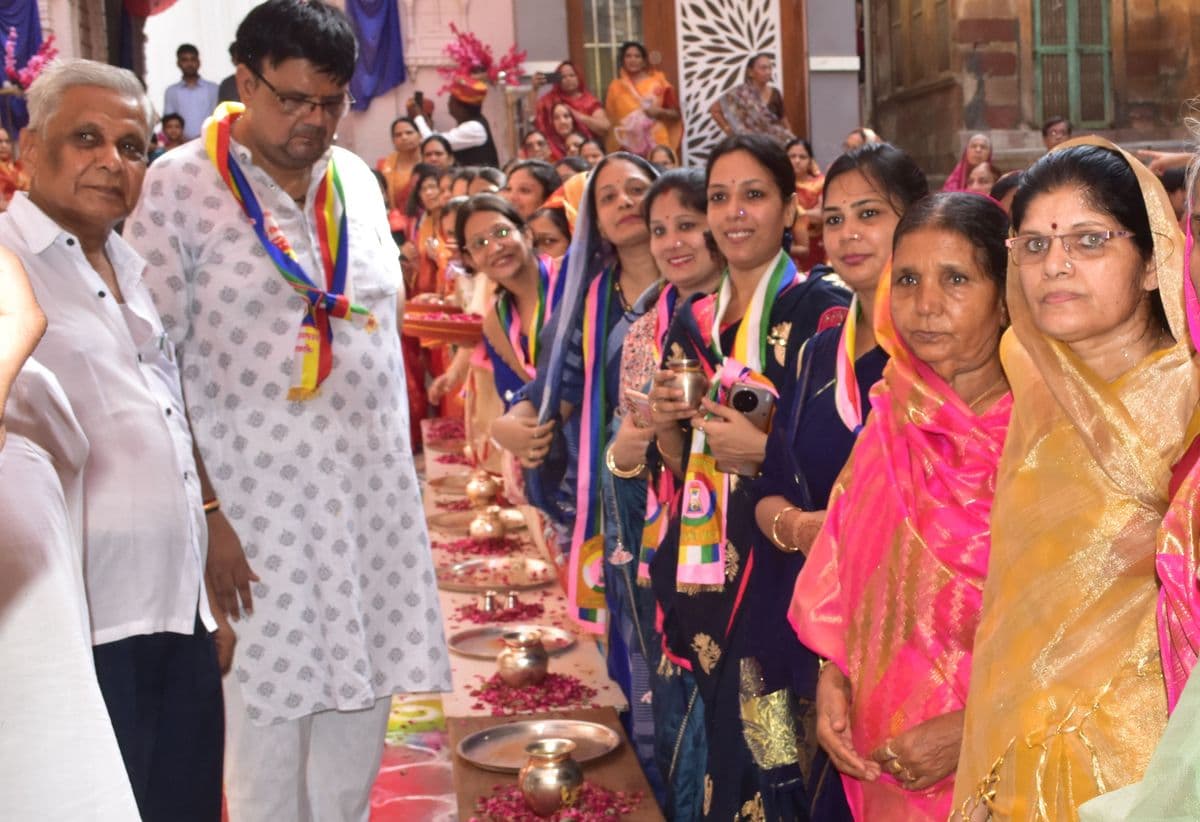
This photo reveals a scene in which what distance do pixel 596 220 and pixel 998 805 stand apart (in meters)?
2.17

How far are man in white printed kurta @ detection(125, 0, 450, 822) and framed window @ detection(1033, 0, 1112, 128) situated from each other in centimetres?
1151

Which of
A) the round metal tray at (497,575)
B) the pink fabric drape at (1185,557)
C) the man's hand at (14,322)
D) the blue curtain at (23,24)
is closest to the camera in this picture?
the man's hand at (14,322)

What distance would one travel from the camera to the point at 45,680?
48.3 inches

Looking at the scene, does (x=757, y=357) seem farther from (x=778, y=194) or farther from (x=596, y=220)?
(x=596, y=220)

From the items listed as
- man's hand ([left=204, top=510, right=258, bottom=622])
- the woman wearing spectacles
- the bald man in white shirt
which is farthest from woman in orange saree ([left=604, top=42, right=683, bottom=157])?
the bald man in white shirt

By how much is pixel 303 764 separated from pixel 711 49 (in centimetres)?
1013

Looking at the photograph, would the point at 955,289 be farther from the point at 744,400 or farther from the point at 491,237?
the point at 491,237

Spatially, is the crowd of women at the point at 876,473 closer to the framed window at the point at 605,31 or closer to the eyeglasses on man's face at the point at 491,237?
the eyeglasses on man's face at the point at 491,237

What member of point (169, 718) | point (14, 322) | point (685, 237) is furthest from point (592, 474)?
point (14, 322)

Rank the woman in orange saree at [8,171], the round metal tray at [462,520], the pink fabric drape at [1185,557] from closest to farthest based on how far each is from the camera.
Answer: the pink fabric drape at [1185,557], the round metal tray at [462,520], the woman in orange saree at [8,171]

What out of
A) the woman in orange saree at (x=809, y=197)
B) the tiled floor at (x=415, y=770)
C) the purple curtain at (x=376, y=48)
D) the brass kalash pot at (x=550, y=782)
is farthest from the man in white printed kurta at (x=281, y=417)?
the purple curtain at (x=376, y=48)

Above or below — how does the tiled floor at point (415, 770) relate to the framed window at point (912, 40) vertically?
below

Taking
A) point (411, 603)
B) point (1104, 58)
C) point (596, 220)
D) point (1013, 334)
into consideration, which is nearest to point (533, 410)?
point (596, 220)

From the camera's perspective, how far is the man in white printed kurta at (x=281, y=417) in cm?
262
